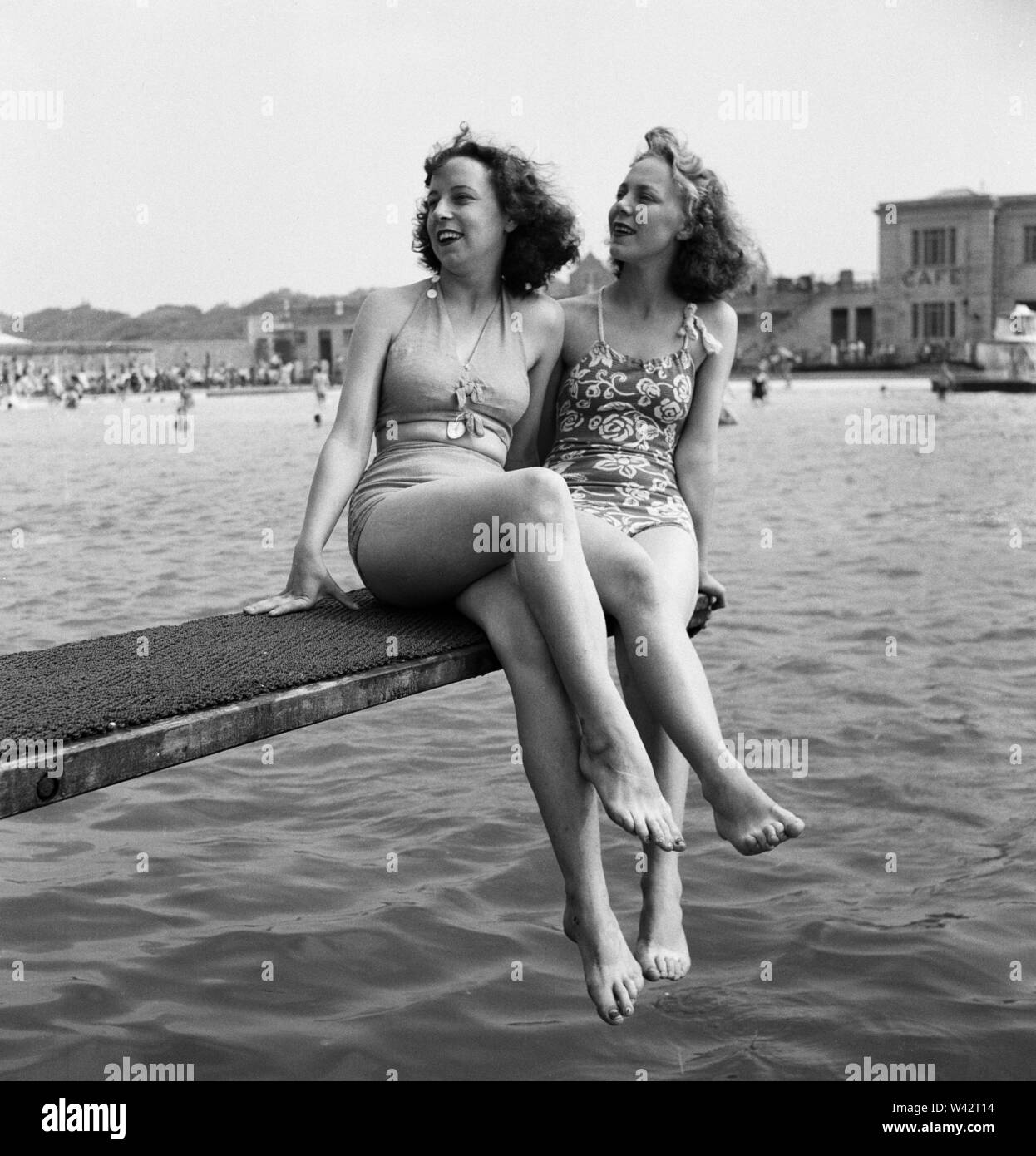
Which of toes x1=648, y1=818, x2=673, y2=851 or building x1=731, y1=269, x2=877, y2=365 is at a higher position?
building x1=731, y1=269, x2=877, y2=365

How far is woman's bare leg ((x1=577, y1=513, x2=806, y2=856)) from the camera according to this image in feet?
9.71

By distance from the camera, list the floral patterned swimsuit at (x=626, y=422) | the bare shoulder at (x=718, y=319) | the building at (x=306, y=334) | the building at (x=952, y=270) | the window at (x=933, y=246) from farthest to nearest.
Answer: the building at (x=306, y=334), the window at (x=933, y=246), the building at (x=952, y=270), the bare shoulder at (x=718, y=319), the floral patterned swimsuit at (x=626, y=422)

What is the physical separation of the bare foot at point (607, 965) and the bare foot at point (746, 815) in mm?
269

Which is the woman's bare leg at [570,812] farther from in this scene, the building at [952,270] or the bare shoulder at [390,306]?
the building at [952,270]

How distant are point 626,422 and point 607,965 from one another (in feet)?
4.15

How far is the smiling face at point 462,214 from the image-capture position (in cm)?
343

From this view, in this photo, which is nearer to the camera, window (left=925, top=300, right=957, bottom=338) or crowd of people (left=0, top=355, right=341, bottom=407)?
crowd of people (left=0, top=355, right=341, bottom=407)

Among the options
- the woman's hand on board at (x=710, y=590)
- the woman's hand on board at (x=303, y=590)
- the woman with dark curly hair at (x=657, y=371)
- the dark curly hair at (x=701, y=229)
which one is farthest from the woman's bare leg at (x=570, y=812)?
the dark curly hair at (x=701, y=229)

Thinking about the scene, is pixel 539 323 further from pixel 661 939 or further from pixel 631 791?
pixel 661 939

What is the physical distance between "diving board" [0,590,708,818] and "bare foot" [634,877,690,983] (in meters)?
0.55

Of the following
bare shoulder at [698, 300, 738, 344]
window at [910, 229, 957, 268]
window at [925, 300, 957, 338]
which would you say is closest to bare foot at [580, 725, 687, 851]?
bare shoulder at [698, 300, 738, 344]

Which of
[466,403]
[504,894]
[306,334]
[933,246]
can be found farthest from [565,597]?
[306,334]

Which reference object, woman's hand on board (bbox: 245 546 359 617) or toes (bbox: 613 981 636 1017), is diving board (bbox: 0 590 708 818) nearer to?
woman's hand on board (bbox: 245 546 359 617)

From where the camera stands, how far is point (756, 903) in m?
4.20
